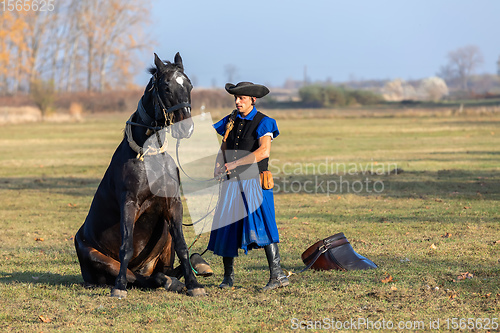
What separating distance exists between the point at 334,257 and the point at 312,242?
1.83 meters

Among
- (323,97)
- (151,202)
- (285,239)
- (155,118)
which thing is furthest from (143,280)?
(323,97)

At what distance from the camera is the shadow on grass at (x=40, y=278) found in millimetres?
6594

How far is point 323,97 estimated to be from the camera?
7306 cm

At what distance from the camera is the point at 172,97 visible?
529cm

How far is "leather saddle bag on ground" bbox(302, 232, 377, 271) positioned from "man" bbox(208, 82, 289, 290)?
0.86 meters

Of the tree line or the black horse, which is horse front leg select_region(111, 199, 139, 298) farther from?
the tree line

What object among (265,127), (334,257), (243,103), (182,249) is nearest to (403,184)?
(334,257)

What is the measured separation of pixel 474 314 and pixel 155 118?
3.38 meters

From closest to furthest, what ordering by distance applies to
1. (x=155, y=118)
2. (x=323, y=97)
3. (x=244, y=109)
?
(x=155, y=118)
(x=244, y=109)
(x=323, y=97)

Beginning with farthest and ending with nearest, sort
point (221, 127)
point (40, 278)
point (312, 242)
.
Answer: point (312, 242) → point (40, 278) → point (221, 127)

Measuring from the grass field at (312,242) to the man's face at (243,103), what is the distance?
188cm

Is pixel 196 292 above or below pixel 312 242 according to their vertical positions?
above

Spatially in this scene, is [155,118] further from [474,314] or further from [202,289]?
[474,314]

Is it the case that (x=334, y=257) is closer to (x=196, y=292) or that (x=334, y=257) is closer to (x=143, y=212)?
(x=196, y=292)
